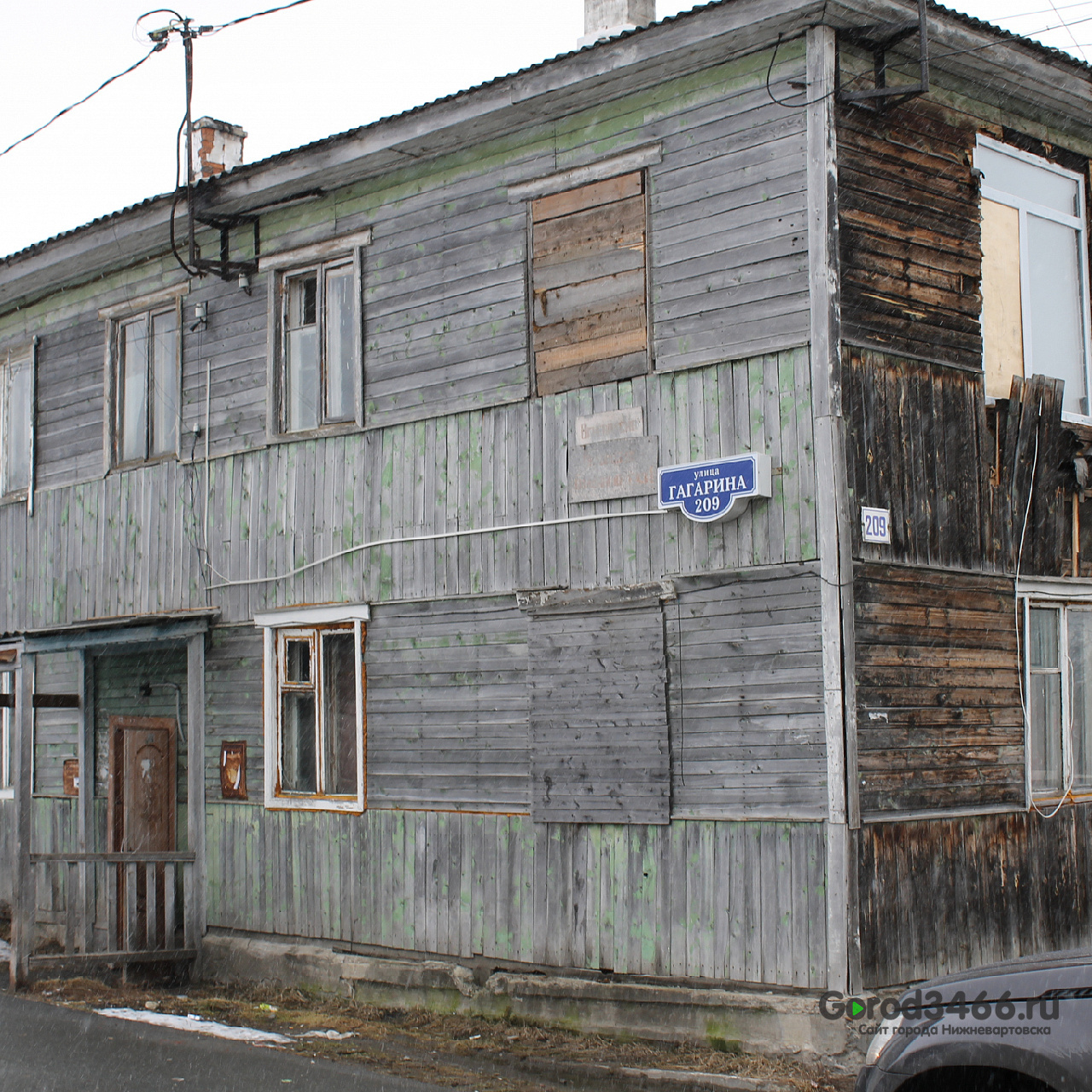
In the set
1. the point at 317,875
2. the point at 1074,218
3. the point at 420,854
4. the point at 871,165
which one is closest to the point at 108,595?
the point at 317,875

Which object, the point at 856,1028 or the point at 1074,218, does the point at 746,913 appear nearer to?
the point at 856,1028

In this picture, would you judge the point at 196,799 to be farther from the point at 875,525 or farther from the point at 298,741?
the point at 875,525

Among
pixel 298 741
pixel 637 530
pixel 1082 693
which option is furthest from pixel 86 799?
pixel 1082 693

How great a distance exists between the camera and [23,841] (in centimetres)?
1166

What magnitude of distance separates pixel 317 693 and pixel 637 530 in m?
3.48

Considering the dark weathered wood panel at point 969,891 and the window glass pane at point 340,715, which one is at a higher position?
the window glass pane at point 340,715

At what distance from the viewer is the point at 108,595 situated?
13.5 m

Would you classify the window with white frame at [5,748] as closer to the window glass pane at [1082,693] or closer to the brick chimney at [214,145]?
the brick chimney at [214,145]

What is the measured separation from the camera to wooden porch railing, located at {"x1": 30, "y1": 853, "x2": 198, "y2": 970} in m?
11.7

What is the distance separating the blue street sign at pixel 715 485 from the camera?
29.3 ft

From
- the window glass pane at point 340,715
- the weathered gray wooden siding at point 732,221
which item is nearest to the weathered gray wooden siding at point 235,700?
the window glass pane at point 340,715

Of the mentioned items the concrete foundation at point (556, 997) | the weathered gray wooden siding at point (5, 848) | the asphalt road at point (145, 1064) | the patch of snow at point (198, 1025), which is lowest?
the patch of snow at point (198, 1025)

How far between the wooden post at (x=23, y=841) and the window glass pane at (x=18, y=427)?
11.3 feet

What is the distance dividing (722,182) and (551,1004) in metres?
5.68
